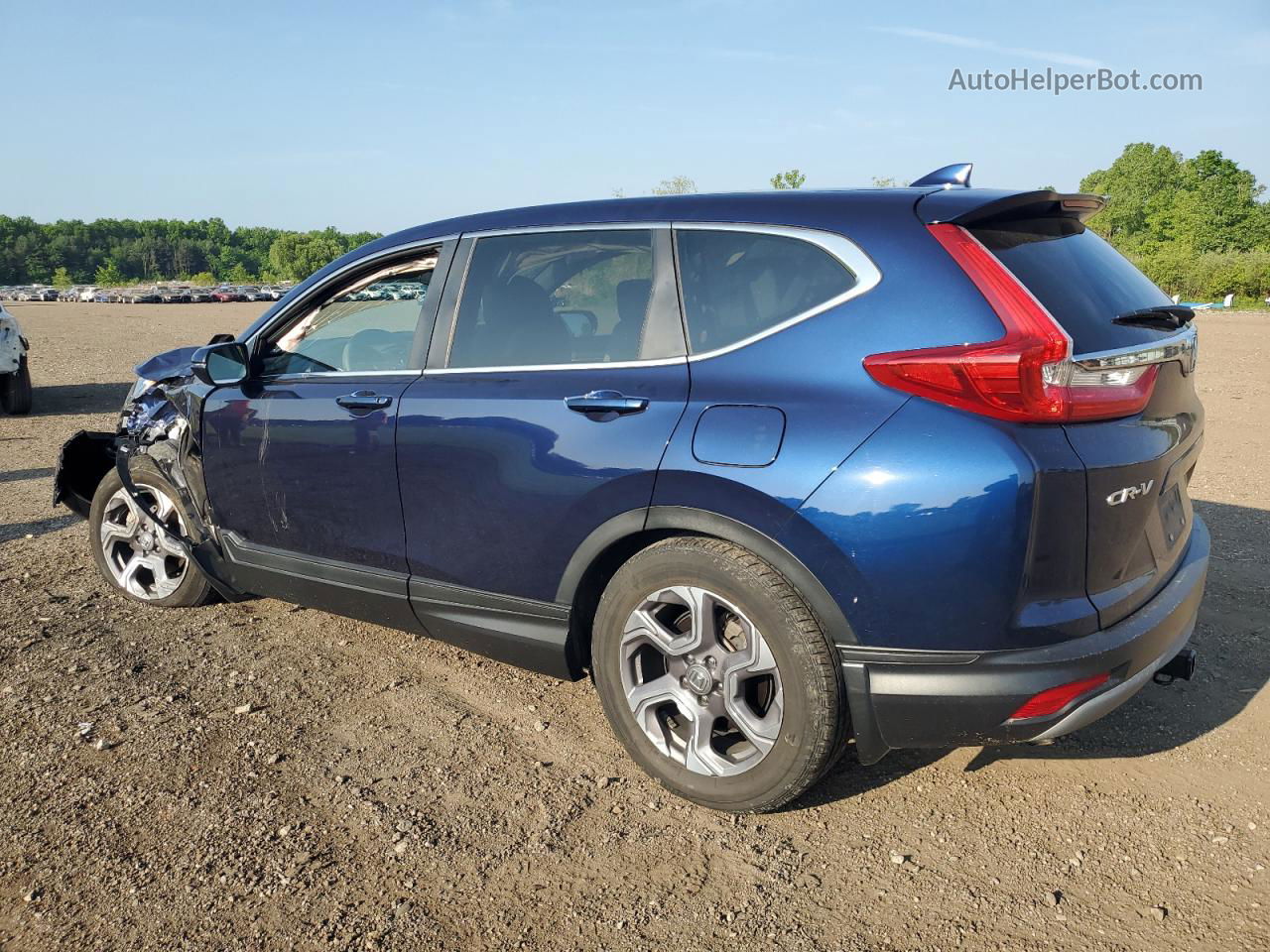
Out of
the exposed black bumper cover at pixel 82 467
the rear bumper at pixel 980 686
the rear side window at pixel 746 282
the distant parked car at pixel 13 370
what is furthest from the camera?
the distant parked car at pixel 13 370

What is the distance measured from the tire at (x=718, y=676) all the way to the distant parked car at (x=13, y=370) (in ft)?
33.8

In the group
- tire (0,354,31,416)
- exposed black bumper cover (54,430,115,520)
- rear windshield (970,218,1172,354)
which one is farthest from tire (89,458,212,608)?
tire (0,354,31,416)

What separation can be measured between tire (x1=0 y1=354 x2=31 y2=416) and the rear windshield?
11.3m

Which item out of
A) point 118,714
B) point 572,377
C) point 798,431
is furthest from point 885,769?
point 118,714

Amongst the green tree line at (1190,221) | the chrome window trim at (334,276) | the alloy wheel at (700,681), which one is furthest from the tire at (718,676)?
the green tree line at (1190,221)

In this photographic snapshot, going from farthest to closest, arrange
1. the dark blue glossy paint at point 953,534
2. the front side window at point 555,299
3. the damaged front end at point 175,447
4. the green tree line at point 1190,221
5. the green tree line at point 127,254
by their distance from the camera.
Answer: the green tree line at point 127,254
the green tree line at point 1190,221
the damaged front end at point 175,447
the front side window at point 555,299
the dark blue glossy paint at point 953,534

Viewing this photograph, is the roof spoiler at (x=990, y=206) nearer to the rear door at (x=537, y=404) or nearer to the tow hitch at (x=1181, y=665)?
the rear door at (x=537, y=404)

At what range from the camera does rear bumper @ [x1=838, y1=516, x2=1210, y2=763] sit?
8.25 ft

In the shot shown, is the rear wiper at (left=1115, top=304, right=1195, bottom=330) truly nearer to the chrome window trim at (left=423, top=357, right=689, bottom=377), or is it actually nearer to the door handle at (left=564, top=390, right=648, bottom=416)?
the chrome window trim at (left=423, top=357, right=689, bottom=377)

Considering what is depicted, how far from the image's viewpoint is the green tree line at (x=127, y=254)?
160750 millimetres

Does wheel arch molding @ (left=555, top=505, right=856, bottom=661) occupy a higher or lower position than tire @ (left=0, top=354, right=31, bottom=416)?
higher

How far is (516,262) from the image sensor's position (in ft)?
11.4

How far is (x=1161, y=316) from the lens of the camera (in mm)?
2936

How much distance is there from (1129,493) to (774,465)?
948 mm
